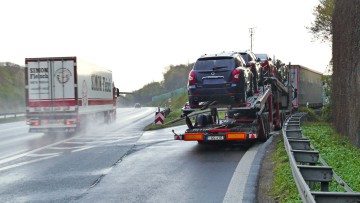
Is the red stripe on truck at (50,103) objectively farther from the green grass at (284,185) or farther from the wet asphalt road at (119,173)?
the green grass at (284,185)

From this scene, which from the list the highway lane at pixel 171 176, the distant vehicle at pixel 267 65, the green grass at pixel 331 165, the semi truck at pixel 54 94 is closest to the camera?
the green grass at pixel 331 165

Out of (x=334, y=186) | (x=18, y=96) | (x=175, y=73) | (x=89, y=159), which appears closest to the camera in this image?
(x=334, y=186)

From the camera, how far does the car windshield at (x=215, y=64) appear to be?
1399 cm

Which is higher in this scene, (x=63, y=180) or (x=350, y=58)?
(x=350, y=58)

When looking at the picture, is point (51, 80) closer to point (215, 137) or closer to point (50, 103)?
point (50, 103)

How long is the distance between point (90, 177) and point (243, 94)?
5.92 meters

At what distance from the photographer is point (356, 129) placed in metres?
12.9

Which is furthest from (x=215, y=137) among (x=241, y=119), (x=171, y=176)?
(x=171, y=176)

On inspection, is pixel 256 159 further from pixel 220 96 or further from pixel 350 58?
pixel 350 58

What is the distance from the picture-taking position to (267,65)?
1834 cm

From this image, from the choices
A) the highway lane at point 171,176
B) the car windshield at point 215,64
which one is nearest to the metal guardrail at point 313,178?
the highway lane at point 171,176

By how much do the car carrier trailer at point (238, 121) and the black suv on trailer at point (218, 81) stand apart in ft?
0.85

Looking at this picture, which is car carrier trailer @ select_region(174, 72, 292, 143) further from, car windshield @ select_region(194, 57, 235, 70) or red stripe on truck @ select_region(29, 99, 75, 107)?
red stripe on truck @ select_region(29, 99, 75, 107)

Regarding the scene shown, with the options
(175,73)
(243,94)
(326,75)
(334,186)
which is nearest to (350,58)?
(243,94)
